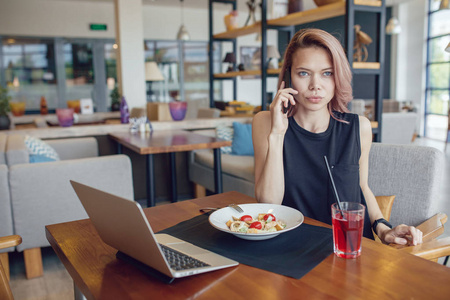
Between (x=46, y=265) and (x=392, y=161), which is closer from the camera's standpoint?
(x=392, y=161)

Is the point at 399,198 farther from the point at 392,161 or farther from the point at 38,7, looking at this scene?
the point at 38,7

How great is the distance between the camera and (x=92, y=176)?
2506 millimetres

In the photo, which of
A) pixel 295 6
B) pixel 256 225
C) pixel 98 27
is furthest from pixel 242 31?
pixel 98 27

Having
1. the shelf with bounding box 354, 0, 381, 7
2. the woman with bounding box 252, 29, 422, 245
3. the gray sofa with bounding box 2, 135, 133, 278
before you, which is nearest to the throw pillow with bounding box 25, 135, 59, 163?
the gray sofa with bounding box 2, 135, 133, 278

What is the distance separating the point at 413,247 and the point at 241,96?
897 centimetres

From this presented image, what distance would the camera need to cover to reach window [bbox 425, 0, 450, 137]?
862 cm

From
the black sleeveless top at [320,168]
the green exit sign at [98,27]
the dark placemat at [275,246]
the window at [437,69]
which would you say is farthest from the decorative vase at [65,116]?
the window at [437,69]

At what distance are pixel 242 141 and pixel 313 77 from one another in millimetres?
2551

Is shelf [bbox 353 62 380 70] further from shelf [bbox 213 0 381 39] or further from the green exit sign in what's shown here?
the green exit sign

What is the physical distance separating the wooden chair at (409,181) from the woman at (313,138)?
194 mm

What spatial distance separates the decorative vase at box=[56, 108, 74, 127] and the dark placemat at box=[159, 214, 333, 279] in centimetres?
296

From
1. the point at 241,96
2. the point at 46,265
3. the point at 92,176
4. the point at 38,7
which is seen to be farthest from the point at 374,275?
the point at 241,96

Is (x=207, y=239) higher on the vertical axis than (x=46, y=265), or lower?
higher

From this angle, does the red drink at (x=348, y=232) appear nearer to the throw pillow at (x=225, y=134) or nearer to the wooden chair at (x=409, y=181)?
the wooden chair at (x=409, y=181)
